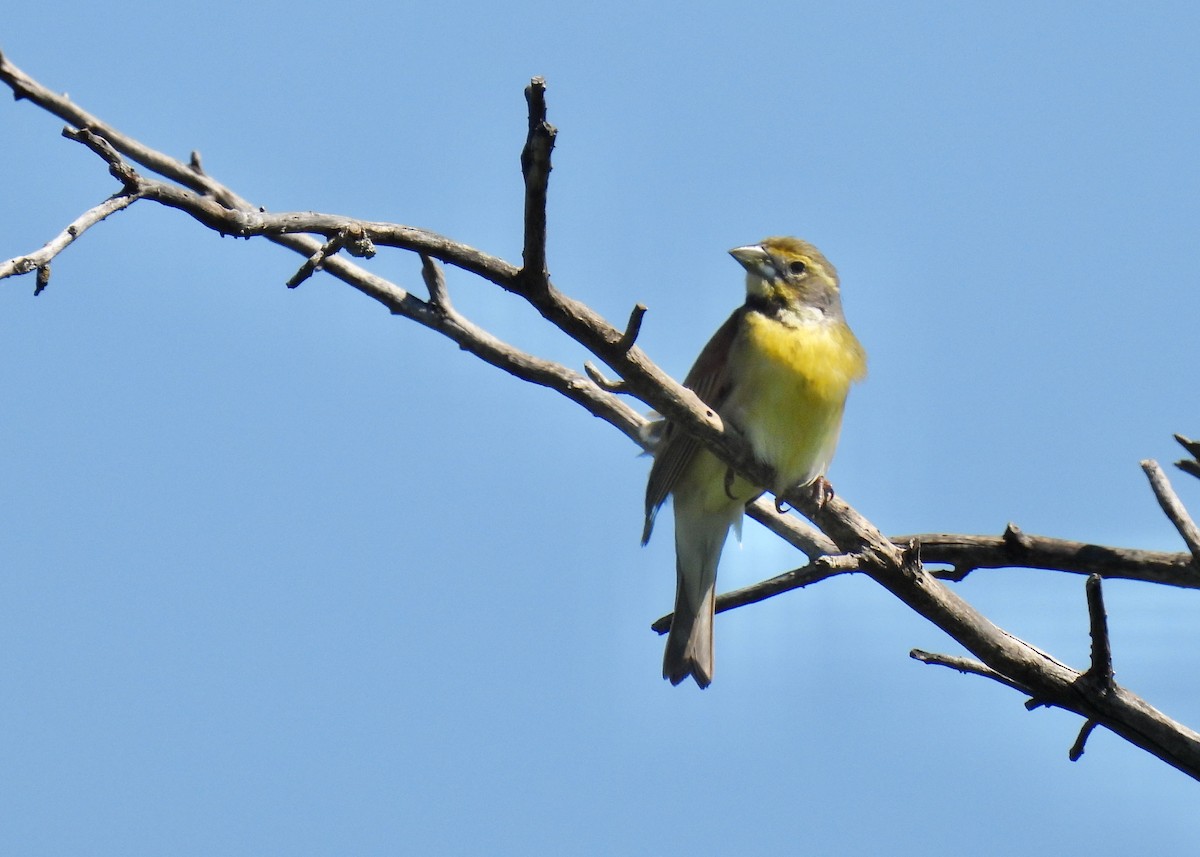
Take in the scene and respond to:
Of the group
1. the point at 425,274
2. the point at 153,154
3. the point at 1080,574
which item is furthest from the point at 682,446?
the point at 153,154

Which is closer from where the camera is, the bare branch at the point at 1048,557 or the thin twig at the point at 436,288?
the bare branch at the point at 1048,557

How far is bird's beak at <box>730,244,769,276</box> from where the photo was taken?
696 centimetres

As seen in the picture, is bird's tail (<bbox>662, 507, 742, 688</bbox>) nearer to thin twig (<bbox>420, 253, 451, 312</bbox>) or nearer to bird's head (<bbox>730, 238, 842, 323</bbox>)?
bird's head (<bbox>730, 238, 842, 323</bbox>)

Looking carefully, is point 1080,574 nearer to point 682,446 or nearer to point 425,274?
point 682,446

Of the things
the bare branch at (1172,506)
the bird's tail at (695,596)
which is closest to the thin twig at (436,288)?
the bird's tail at (695,596)

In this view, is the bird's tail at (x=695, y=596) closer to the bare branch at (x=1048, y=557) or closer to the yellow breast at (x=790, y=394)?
the yellow breast at (x=790, y=394)

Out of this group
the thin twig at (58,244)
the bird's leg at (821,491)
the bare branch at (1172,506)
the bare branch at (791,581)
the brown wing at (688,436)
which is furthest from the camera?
the brown wing at (688,436)

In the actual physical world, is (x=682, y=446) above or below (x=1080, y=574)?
above

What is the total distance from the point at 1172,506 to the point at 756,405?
213 cm

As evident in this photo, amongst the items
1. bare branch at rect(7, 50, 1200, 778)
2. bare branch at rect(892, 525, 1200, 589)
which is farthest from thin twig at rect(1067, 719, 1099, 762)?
bare branch at rect(892, 525, 1200, 589)

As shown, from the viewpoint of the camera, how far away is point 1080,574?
202 inches

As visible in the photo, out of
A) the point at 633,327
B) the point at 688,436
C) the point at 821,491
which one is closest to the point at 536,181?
the point at 633,327

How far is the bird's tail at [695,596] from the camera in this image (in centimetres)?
686

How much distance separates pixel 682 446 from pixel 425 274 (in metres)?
1.63
